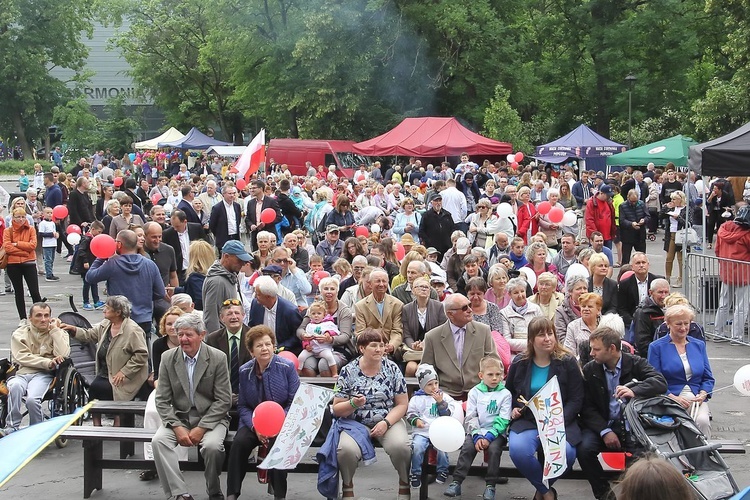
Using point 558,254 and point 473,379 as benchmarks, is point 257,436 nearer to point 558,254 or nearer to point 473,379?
point 473,379

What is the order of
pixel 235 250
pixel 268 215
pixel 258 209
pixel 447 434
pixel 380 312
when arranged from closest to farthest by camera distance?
pixel 447 434
pixel 235 250
pixel 380 312
pixel 268 215
pixel 258 209

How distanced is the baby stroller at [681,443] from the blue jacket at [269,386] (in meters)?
2.44

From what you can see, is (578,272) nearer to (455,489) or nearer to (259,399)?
(455,489)

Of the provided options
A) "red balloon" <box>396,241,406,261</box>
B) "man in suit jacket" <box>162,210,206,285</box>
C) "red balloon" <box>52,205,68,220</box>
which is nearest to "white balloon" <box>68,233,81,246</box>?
"red balloon" <box>52,205,68,220</box>

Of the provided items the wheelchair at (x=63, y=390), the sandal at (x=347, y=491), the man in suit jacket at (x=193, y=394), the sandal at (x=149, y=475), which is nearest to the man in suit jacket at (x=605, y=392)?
the sandal at (x=347, y=491)

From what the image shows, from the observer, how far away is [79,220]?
62.5ft

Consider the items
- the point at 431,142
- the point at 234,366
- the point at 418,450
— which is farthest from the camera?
the point at 431,142

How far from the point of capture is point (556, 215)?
15.4 metres

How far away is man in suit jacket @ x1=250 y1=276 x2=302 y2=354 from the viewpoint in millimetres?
9117

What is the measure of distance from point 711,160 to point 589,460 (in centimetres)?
739

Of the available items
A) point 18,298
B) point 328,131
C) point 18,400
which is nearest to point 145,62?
point 328,131

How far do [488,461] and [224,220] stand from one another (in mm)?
9409

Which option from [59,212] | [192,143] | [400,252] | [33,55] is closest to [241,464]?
[400,252]

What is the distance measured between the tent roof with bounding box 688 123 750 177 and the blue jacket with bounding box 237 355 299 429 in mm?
7978
